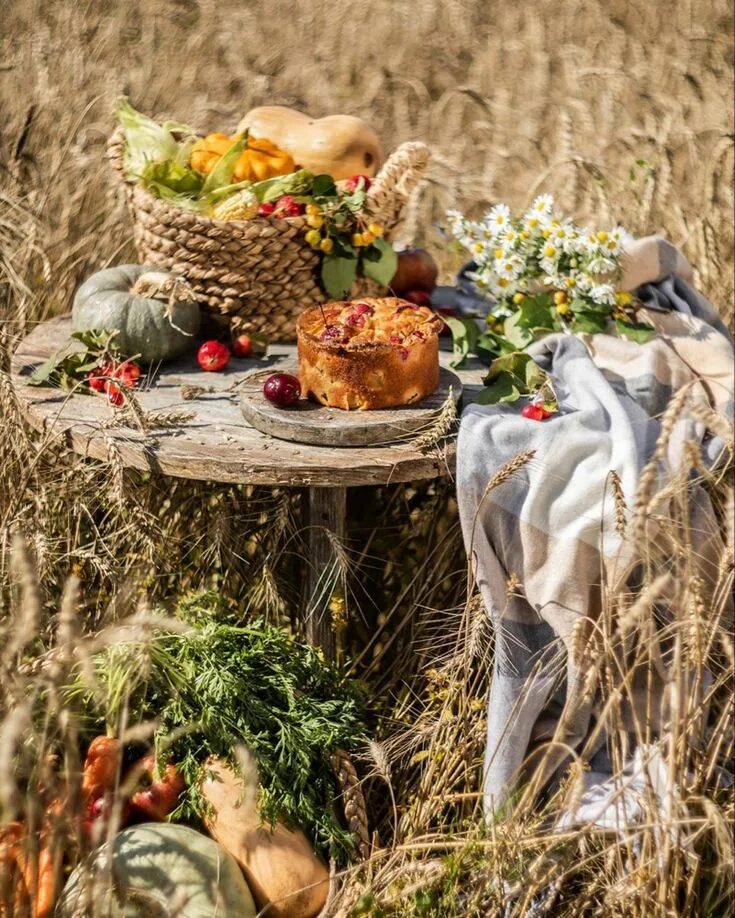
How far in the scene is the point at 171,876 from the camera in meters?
2.14

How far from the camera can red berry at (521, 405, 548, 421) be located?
2.76 m

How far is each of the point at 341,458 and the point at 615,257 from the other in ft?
4.06

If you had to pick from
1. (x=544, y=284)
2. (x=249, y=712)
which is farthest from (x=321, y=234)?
(x=249, y=712)

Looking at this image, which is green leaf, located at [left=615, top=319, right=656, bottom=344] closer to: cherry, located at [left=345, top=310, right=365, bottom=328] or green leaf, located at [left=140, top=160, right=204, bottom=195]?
cherry, located at [left=345, top=310, right=365, bottom=328]

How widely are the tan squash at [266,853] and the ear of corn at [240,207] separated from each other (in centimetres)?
164

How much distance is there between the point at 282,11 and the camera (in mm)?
5316

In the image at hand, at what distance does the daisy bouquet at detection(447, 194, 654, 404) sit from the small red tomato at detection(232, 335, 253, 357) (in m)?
0.63

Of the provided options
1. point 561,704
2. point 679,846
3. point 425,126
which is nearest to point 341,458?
point 561,704

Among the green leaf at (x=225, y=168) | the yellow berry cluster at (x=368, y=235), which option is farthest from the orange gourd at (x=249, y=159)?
the yellow berry cluster at (x=368, y=235)

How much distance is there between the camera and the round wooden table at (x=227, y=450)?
2572mm

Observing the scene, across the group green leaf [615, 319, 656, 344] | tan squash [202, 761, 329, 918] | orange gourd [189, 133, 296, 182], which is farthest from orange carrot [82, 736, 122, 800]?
green leaf [615, 319, 656, 344]

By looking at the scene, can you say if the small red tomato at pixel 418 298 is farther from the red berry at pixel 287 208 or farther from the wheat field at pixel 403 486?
the wheat field at pixel 403 486

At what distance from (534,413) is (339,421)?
0.52 meters

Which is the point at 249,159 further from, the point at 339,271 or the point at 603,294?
the point at 603,294
